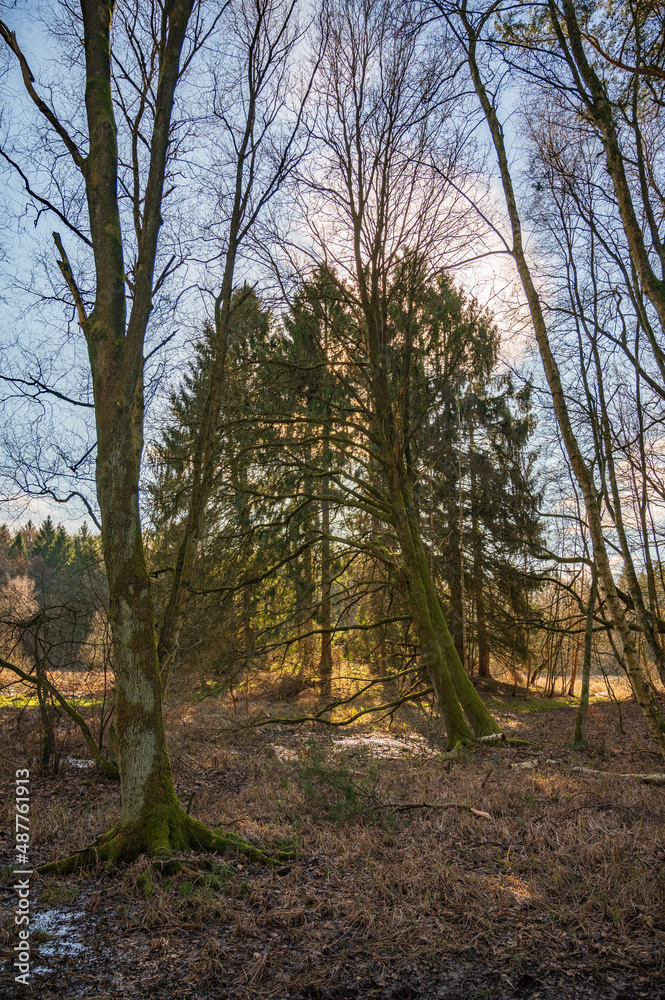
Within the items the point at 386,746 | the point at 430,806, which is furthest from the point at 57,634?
the point at 386,746

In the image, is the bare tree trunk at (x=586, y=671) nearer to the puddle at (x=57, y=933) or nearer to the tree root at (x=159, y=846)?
the tree root at (x=159, y=846)

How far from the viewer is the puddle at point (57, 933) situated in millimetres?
2803

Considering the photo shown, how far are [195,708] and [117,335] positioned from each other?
11634mm

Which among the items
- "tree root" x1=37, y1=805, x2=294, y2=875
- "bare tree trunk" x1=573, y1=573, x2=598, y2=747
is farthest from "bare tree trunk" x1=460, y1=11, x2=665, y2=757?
"tree root" x1=37, y1=805, x2=294, y2=875

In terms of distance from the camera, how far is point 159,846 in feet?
12.4

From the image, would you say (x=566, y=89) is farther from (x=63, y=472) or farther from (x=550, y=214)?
(x=63, y=472)

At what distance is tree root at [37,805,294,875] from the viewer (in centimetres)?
376

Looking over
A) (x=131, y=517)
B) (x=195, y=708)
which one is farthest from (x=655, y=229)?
(x=195, y=708)

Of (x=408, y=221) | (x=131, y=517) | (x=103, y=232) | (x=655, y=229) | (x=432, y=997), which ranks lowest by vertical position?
(x=432, y=997)

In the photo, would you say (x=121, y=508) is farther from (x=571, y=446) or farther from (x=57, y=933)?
(x=571, y=446)

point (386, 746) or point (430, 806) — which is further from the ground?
point (430, 806)

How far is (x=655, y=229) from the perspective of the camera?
6.55 m

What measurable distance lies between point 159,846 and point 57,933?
82 centimetres

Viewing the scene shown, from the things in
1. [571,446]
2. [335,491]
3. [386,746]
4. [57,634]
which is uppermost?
[335,491]
